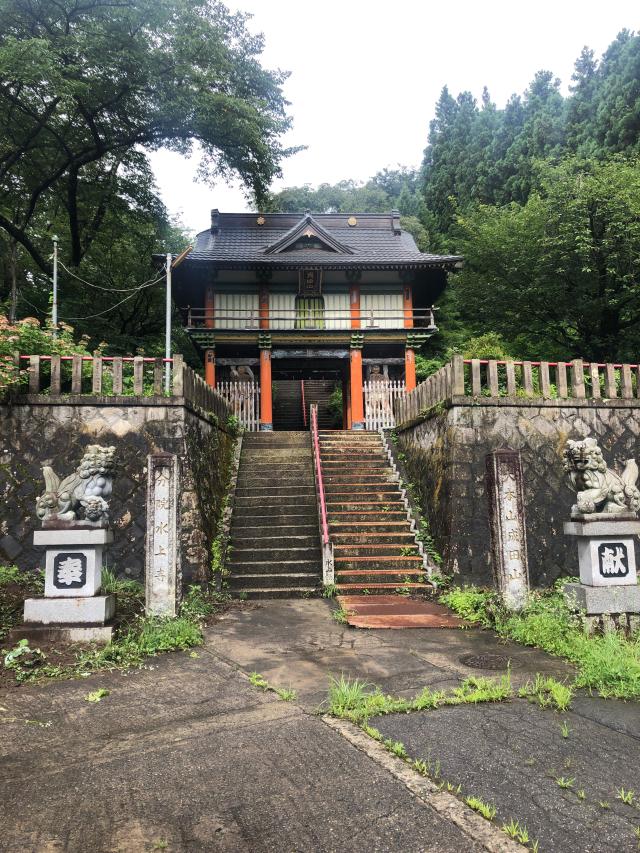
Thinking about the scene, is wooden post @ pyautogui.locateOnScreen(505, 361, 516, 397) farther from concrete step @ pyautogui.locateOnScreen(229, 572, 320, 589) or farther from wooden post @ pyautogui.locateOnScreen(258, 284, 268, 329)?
wooden post @ pyautogui.locateOnScreen(258, 284, 268, 329)

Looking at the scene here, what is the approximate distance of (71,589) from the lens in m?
5.91

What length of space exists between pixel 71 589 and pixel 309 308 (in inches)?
583

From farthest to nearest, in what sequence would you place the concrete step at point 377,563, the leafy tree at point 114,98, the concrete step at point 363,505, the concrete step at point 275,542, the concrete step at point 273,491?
1. the leafy tree at point 114,98
2. the concrete step at point 273,491
3. the concrete step at point 363,505
4. the concrete step at point 275,542
5. the concrete step at point 377,563

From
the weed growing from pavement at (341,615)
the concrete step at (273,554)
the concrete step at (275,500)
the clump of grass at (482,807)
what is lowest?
the weed growing from pavement at (341,615)

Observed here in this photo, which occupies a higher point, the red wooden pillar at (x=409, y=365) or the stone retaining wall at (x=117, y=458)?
the red wooden pillar at (x=409, y=365)

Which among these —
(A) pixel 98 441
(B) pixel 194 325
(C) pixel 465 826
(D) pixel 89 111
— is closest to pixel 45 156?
(D) pixel 89 111

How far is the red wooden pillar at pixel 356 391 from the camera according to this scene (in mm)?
17328

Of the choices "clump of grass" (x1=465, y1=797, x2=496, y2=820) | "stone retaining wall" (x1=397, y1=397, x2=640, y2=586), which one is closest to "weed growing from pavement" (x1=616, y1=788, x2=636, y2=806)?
"clump of grass" (x1=465, y1=797, x2=496, y2=820)

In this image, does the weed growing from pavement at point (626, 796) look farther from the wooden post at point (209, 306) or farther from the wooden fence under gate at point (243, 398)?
the wooden post at point (209, 306)

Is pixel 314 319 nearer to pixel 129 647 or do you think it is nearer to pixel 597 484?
pixel 597 484

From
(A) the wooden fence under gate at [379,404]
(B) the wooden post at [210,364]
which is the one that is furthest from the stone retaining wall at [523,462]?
(B) the wooden post at [210,364]

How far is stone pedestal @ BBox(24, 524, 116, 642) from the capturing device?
19.1ft

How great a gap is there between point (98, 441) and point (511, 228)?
1774 centimetres

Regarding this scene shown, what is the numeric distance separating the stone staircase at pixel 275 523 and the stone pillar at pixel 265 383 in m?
4.19
